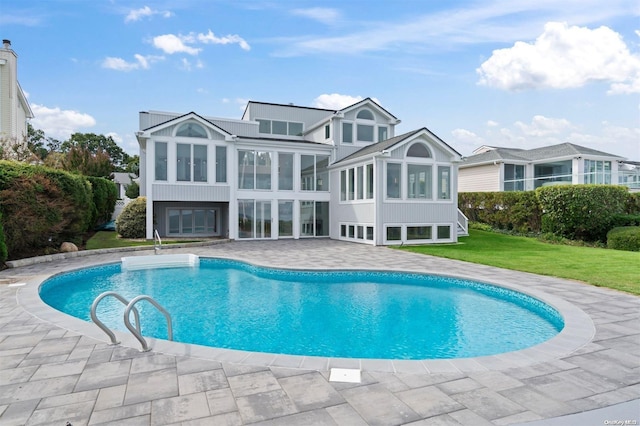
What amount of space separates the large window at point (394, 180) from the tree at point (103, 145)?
56.2 m

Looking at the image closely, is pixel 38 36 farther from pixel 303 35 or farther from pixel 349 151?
pixel 349 151

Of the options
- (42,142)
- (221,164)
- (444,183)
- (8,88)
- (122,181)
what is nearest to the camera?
(444,183)

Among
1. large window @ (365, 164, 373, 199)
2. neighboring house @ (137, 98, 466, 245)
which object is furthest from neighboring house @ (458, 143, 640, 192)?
large window @ (365, 164, 373, 199)

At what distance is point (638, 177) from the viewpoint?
2814cm

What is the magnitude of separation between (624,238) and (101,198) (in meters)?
27.5

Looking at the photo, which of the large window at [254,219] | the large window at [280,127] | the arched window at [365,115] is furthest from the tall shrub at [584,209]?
the large window at [280,127]

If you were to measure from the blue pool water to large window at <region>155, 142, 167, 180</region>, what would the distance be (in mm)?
7600

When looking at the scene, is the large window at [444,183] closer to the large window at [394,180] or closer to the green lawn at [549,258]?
the large window at [394,180]

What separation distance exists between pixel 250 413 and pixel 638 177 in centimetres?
3550

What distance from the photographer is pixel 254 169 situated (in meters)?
20.8

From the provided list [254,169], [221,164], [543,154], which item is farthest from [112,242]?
[543,154]

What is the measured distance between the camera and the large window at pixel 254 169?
814 inches

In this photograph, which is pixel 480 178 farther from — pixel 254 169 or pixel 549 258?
pixel 254 169

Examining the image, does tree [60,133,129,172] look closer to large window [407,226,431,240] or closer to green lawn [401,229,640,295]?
large window [407,226,431,240]
